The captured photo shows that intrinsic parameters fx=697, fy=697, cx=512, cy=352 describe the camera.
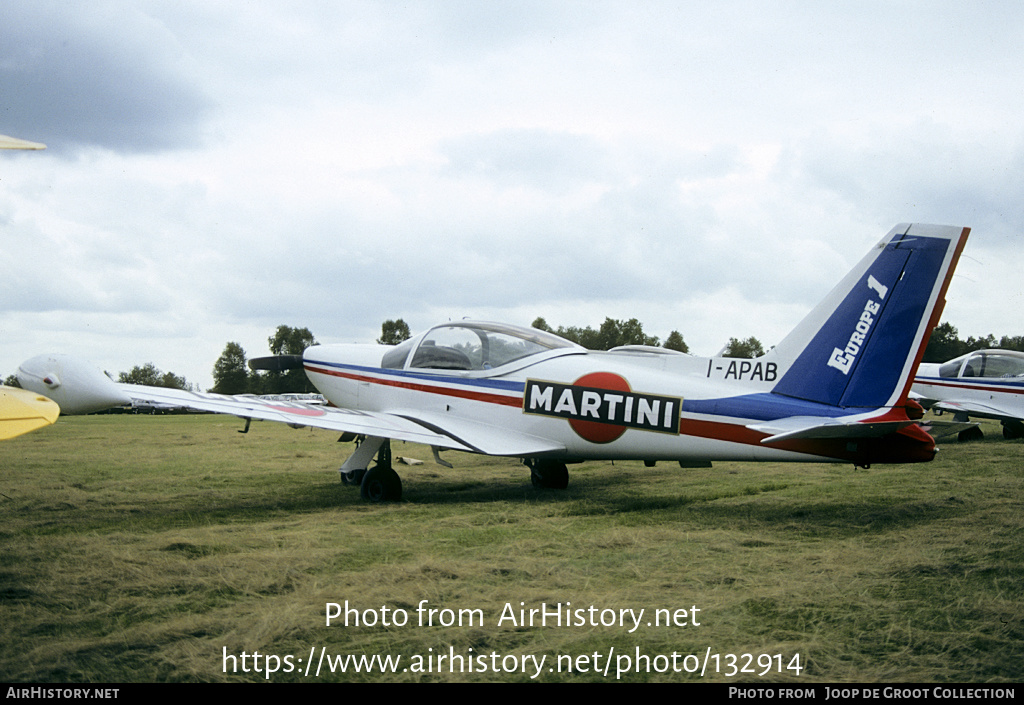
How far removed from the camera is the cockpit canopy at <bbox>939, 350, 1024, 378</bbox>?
17.0 metres

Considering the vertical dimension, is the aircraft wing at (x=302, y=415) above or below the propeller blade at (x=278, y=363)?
below

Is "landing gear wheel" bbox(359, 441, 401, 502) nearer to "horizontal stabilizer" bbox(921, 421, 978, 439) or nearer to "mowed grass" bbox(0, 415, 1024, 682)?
"mowed grass" bbox(0, 415, 1024, 682)

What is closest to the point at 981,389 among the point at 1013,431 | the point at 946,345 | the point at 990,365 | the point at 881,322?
the point at 990,365

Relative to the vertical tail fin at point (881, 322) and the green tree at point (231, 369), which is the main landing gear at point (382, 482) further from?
the green tree at point (231, 369)

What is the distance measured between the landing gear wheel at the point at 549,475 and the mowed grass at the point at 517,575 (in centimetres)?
45

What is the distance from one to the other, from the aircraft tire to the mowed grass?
28 centimetres

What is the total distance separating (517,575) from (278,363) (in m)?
8.44

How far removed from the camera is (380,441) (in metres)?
8.35

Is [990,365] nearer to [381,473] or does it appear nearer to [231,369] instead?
[381,473]

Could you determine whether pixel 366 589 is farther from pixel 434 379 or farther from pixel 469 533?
pixel 434 379

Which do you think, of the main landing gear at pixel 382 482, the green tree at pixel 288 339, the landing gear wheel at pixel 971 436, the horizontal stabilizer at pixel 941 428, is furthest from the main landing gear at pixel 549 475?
the green tree at pixel 288 339

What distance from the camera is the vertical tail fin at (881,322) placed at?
640 cm

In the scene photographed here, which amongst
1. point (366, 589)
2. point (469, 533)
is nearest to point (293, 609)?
point (366, 589)
